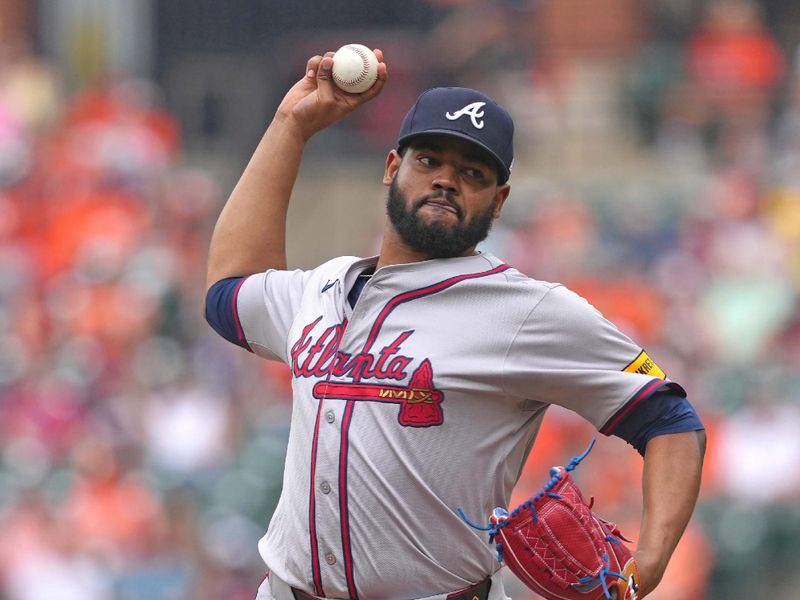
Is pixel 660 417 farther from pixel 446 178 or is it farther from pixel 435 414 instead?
pixel 446 178

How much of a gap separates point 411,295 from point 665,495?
24.3 inches

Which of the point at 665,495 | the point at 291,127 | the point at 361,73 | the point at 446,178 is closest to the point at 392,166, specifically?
the point at 446,178

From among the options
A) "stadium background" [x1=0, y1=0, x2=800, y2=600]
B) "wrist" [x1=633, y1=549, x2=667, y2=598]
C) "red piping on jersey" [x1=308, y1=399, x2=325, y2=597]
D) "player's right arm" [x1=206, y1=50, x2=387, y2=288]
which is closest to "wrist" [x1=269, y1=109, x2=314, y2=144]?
"player's right arm" [x1=206, y1=50, x2=387, y2=288]

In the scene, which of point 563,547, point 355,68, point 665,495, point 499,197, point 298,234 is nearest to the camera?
point 563,547

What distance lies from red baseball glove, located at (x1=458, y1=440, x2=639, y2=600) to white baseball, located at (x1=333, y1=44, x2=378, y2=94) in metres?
1.04

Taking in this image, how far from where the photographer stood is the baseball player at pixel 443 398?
2.85 metres

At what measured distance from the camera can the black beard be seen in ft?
9.74

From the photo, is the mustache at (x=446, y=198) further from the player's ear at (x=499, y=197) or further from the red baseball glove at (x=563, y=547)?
the red baseball glove at (x=563, y=547)

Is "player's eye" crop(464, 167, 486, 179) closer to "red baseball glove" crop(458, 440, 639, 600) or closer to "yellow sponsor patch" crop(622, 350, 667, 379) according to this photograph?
"yellow sponsor patch" crop(622, 350, 667, 379)

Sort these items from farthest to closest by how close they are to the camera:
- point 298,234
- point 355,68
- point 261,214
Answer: point 298,234 < point 261,214 < point 355,68

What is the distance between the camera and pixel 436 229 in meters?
2.97

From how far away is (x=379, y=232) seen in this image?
401 inches

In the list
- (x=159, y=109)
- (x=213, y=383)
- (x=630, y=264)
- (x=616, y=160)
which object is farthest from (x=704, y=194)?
(x=159, y=109)

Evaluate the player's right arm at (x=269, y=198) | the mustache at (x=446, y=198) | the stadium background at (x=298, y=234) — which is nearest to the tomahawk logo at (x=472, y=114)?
the mustache at (x=446, y=198)
